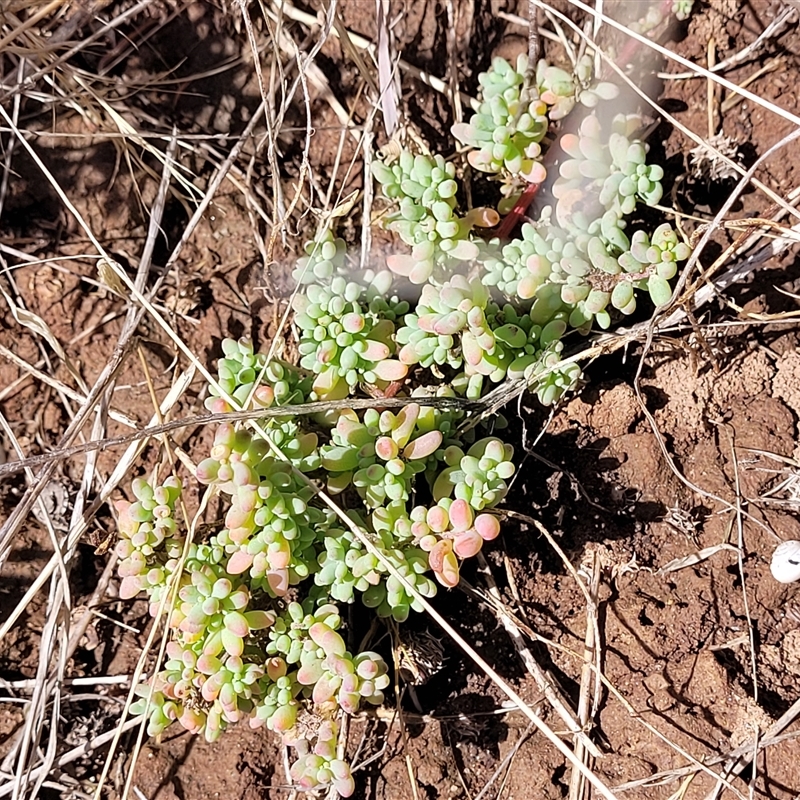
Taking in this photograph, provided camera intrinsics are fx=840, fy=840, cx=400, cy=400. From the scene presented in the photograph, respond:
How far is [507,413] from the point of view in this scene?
195 cm

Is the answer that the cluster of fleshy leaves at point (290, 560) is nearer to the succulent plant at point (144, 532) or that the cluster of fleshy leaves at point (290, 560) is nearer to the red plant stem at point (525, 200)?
the succulent plant at point (144, 532)

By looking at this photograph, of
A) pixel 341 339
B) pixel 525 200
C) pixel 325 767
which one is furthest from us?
pixel 525 200

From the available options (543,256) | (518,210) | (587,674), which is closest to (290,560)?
(587,674)

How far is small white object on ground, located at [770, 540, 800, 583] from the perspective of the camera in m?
1.72

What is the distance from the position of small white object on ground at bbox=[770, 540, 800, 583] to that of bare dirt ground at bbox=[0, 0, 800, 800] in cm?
4

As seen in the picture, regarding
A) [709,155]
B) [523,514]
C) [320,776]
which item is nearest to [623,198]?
[709,155]

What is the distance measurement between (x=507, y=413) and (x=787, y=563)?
0.66 meters

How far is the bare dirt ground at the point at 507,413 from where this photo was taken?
5.74ft

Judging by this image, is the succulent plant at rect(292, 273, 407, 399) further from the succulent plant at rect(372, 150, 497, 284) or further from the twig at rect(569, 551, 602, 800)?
the twig at rect(569, 551, 602, 800)

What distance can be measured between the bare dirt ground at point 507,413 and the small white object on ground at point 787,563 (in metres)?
0.04

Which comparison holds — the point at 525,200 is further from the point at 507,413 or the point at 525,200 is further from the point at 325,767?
the point at 325,767

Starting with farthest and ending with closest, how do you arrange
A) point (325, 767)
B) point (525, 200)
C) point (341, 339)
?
point (525, 200) < point (341, 339) < point (325, 767)

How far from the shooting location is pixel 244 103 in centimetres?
223

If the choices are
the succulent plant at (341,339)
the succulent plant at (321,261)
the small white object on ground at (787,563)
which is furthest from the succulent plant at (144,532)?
the small white object on ground at (787,563)
